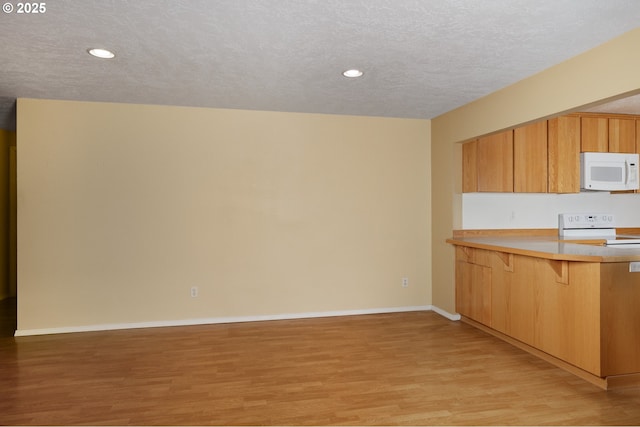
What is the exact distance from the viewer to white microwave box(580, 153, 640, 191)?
4.42 metres

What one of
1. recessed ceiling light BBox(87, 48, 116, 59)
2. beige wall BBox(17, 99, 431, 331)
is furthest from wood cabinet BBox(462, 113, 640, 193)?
recessed ceiling light BBox(87, 48, 116, 59)

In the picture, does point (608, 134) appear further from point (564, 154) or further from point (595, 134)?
point (564, 154)

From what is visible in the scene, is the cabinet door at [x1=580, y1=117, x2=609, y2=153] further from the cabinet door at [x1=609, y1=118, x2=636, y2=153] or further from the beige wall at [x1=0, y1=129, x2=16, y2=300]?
the beige wall at [x1=0, y1=129, x2=16, y2=300]

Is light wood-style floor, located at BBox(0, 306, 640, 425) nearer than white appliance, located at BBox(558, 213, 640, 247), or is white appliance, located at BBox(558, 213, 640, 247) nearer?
light wood-style floor, located at BBox(0, 306, 640, 425)

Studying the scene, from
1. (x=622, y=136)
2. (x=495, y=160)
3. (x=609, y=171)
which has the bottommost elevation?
(x=609, y=171)

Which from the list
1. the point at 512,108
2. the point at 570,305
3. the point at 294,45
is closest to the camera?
the point at 294,45

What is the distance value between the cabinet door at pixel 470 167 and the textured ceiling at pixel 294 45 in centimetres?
72

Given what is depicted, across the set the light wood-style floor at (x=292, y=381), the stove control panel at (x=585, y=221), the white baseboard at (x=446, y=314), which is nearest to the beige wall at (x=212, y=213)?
the white baseboard at (x=446, y=314)

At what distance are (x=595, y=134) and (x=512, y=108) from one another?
73.8 inches

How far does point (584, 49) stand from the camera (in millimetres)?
2631

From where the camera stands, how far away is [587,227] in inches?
184

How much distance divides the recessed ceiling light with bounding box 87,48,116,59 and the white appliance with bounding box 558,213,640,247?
4929 mm

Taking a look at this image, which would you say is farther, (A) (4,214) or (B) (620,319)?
(A) (4,214)

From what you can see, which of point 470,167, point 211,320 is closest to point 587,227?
point 470,167
